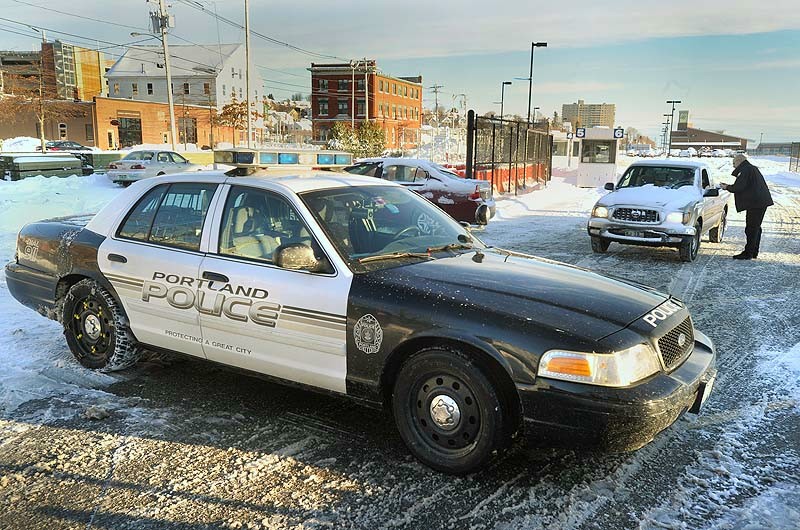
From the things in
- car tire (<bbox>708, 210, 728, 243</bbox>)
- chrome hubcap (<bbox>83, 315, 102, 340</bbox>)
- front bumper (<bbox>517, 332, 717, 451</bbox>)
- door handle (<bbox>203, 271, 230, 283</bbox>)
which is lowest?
car tire (<bbox>708, 210, 728, 243</bbox>)

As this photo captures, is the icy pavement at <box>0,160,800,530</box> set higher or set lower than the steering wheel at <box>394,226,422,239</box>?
lower

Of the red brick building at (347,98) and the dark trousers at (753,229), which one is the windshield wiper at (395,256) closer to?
the dark trousers at (753,229)

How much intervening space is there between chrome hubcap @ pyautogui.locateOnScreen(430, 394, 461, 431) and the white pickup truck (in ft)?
25.9

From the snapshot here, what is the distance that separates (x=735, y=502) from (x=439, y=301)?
183 cm

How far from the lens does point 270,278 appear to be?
3.91m

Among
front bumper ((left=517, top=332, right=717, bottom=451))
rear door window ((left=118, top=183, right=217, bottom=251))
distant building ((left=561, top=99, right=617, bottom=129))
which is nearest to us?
front bumper ((left=517, top=332, right=717, bottom=451))

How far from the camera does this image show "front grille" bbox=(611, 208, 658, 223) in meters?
10.3

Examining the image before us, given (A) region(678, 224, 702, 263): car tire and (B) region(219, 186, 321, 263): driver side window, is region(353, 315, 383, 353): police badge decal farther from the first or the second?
(A) region(678, 224, 702, 263): car tire

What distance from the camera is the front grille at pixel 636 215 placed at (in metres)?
10.3

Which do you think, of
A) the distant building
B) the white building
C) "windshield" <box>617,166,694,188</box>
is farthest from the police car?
the distant building

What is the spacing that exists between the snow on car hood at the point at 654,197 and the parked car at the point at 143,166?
1576cm

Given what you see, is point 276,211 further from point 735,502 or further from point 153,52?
point 153,52

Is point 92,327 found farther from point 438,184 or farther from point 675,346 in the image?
point 438,184

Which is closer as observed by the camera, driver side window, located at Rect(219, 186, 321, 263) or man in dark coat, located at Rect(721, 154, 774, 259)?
driver side window, located at Rect(219, 186, 321, 263)
